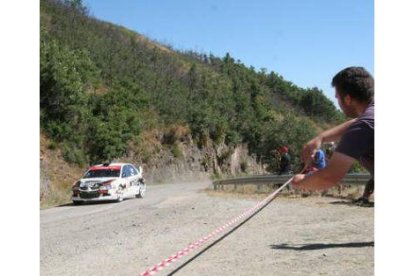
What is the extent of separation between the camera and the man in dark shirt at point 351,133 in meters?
2.94

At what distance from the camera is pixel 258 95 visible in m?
80.4

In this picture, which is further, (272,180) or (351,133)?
(272,180)

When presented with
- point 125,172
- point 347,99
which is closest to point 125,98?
point 125,172

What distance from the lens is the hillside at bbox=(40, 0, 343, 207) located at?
124 ft

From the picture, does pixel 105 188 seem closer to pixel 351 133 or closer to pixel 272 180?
pixel 272 180

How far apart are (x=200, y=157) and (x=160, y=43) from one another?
39.9 metres

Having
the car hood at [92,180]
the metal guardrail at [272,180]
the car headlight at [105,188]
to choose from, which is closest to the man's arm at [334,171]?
Answer: the metal guardrail at [272,180]

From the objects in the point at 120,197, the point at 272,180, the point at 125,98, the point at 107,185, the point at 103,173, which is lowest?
the point at 120,197

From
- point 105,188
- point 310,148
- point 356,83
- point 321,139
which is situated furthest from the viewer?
point 105,188

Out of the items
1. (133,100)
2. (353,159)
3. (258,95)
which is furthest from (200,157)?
(353,159)

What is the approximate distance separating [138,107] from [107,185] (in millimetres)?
29510

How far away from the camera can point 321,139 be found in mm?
3537

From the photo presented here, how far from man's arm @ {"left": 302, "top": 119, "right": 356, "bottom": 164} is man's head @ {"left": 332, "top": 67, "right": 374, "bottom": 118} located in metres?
0.25

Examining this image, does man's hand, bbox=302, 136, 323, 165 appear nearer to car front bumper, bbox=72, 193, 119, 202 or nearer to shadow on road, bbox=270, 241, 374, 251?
shadow on road, bbox=270, 241, 374, 251
